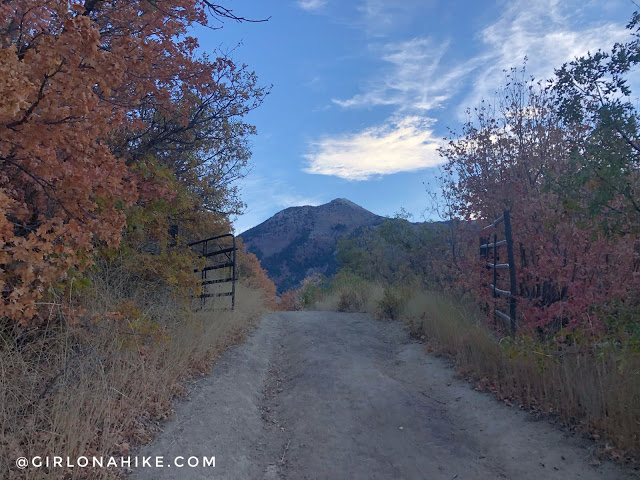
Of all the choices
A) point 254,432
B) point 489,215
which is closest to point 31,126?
point 254,432

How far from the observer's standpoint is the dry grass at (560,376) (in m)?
4.30

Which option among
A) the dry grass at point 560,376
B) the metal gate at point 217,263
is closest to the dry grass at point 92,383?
the metal gate at point 217,263

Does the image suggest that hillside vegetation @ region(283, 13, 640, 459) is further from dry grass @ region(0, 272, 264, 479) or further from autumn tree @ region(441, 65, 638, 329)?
dry grass @ region(0, 272, 264, 479)

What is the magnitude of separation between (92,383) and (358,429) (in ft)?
9.66

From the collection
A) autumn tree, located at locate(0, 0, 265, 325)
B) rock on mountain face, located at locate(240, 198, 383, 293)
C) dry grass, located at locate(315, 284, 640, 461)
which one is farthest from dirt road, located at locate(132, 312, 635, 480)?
rock on mountain face, located at locate(240, 198, 383, 293)

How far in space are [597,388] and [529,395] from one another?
0.80 metres

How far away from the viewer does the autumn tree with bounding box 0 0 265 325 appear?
3.85 m

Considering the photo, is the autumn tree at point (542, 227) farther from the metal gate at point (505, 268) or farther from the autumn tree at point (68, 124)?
the autumn tree at point (68, 124)

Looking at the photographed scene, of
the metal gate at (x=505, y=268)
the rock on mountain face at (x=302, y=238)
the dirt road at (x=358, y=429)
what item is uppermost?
the rock on mountain face at (x=302, y=238)

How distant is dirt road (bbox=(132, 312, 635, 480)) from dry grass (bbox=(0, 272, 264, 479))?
0.32 meters

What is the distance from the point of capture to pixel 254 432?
553cm

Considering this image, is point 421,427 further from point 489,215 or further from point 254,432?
point 489,215

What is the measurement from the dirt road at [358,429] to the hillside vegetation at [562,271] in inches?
15.5

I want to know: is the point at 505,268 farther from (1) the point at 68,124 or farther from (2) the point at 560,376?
(1) the point at 68,124
